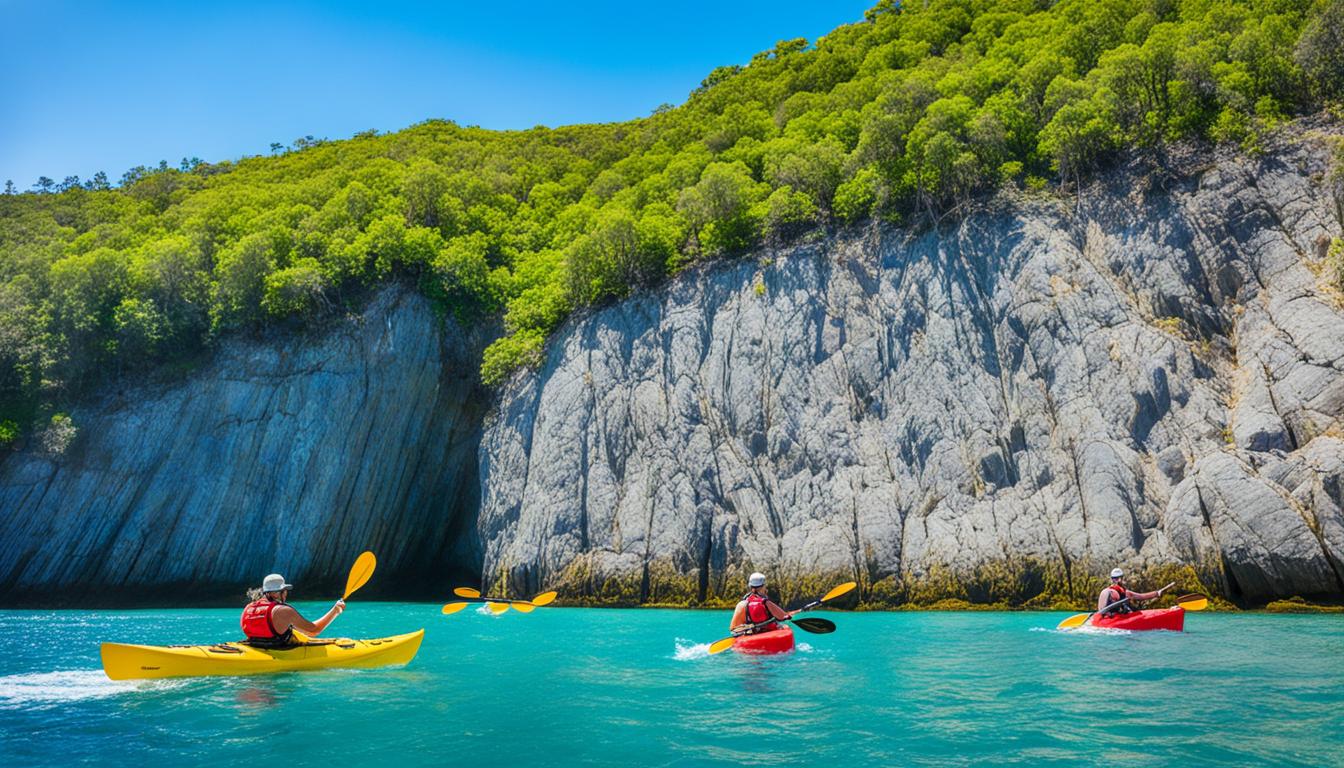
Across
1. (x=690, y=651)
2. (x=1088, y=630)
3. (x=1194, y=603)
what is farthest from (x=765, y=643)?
(x=1194, y=603)

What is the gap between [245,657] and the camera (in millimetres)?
16891

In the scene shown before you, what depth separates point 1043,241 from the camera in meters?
34.6

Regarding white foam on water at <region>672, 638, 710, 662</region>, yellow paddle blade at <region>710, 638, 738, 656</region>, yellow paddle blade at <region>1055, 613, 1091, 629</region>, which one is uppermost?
yellow paddle blade at <region>1055, 613, 1091, 629</region>

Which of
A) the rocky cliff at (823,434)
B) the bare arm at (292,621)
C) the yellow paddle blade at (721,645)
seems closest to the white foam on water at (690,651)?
the yellow paddle blade at (721,645)

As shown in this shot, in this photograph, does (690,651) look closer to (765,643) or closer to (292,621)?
(765,643)

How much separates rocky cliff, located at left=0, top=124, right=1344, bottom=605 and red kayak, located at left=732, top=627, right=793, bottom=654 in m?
12.4

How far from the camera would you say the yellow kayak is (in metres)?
15.9

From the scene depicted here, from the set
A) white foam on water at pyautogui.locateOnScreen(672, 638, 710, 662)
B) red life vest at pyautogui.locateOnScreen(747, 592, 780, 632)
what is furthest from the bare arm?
red life vest at pyautogui.locateOnScreen(747, 592, 780, 632)

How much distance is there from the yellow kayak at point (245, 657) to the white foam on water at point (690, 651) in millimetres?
5917

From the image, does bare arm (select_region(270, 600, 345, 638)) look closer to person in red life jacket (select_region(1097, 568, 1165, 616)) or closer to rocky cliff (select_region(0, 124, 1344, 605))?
rocky cliff (select_region(0, 124, 1344, 605))

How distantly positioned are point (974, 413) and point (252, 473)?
1354 inches

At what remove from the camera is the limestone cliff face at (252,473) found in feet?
135

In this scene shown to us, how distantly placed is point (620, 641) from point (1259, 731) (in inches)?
594

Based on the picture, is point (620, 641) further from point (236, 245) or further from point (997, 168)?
point (236, 245)
